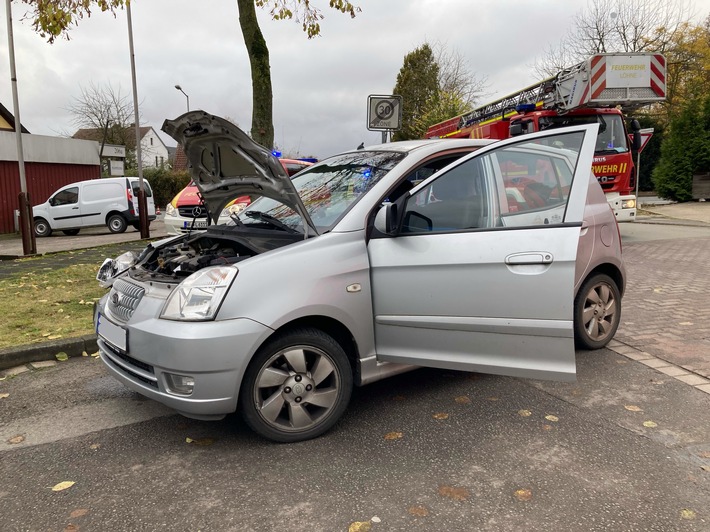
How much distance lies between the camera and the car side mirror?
3.21 m

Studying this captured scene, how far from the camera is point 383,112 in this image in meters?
8.12

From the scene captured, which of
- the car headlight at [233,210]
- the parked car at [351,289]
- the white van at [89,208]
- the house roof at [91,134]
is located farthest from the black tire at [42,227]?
the house roof at [91,134]

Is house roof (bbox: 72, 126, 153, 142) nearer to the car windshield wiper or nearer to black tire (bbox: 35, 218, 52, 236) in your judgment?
black tire (bbox: 35, 218, 52, 236)

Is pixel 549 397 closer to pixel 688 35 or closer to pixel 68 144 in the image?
pixel 68 144

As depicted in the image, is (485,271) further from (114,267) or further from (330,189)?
(114,267)

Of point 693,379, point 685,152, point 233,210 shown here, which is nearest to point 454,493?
point 693,379

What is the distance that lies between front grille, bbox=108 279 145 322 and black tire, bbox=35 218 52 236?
55.8 feet

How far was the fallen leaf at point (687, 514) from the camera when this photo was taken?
2457 millimetres

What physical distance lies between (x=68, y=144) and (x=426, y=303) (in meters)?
21.9

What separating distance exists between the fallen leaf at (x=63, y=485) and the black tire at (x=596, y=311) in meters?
3.69

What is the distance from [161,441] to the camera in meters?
3.28

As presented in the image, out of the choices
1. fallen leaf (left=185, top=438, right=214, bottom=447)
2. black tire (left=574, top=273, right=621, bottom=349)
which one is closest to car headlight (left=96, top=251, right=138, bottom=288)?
fallen leaf (left=185, top=438, right=214, bottom=447)

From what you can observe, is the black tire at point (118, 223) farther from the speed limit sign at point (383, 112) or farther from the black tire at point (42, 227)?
the speed limit sign at point (383, 112)

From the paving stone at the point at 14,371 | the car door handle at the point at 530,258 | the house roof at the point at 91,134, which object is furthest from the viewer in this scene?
the house roof at the point at 91,134
